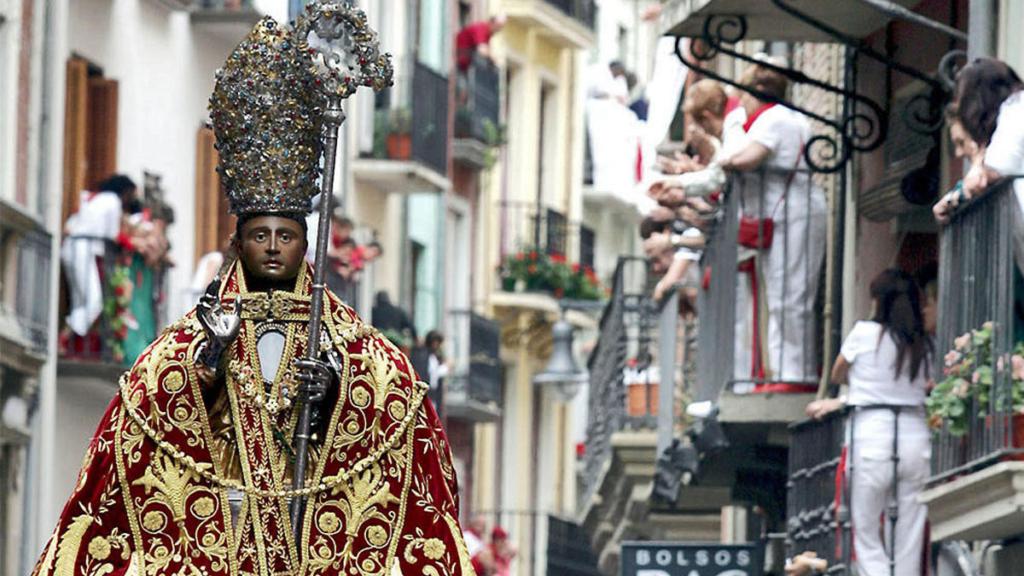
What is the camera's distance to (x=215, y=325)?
14.5 metres

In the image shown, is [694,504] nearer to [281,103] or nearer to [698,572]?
[698,572]

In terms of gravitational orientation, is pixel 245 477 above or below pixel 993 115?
below

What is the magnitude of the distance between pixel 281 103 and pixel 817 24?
7.12 meters

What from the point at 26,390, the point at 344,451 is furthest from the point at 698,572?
the point at 344,451

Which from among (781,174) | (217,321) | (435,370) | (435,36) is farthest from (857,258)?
(435,36)

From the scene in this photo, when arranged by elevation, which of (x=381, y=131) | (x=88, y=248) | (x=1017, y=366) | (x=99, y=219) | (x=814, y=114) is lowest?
(x=1017, y=366)

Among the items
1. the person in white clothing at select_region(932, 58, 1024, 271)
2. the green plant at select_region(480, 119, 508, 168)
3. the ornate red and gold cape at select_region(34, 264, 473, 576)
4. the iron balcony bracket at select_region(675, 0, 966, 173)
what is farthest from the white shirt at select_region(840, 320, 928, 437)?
the green plant at select_region(480, 119, 508, 168)

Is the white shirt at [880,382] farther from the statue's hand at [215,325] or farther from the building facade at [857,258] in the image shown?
the statue's hand at [215,325]

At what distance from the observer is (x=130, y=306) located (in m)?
32.4

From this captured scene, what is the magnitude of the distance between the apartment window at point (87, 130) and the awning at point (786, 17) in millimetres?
10544

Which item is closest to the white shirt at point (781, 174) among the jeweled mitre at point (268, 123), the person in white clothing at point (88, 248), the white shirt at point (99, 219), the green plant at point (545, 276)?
the jeweled mitre at point (268, 123)

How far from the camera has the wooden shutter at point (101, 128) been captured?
33.0 meters

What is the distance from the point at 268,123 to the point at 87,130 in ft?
60.3

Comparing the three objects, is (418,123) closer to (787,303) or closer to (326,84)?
(787,303)
